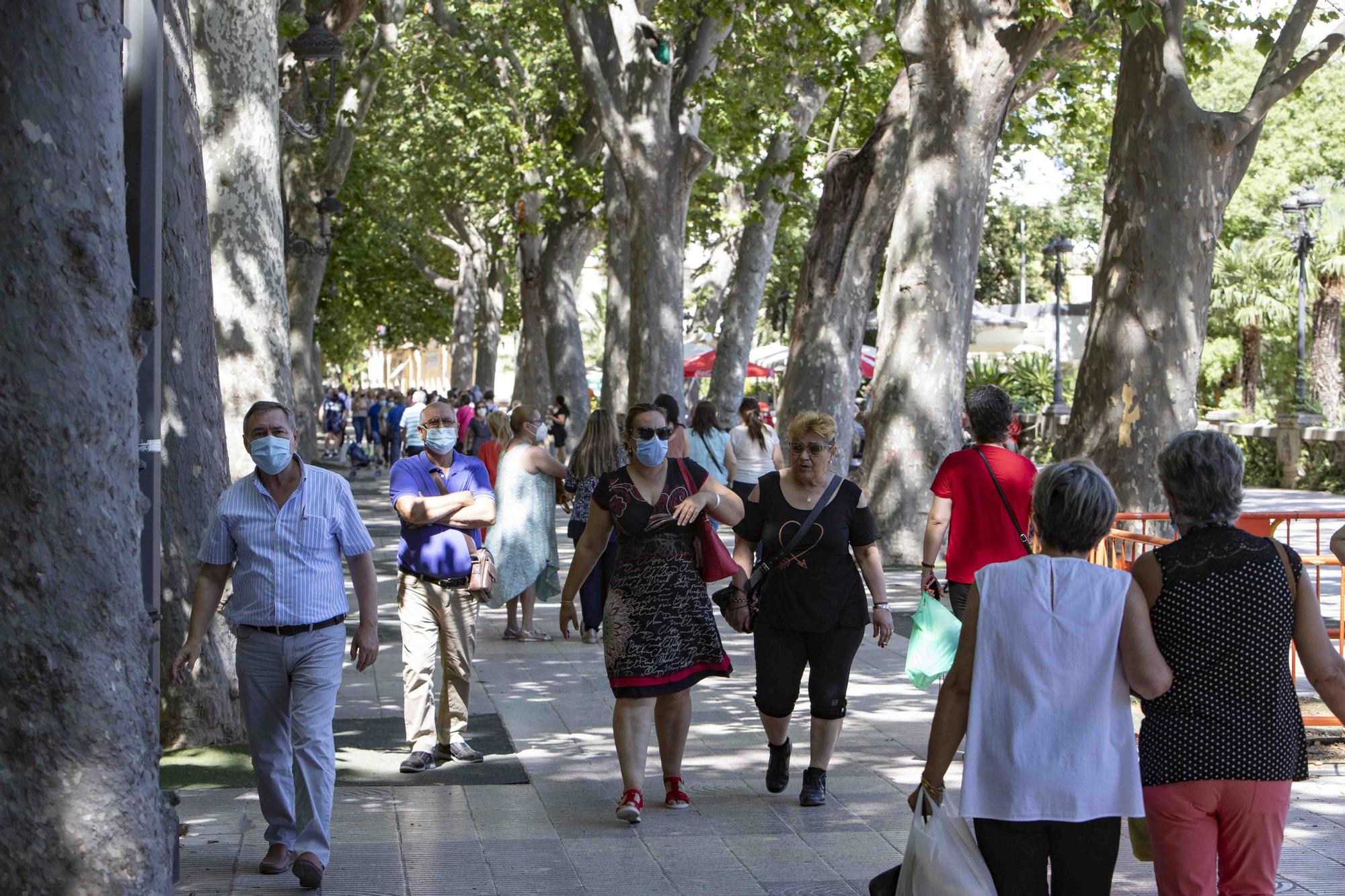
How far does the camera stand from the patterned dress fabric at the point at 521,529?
1126 centimetres

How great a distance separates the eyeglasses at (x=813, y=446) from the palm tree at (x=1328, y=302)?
102 ft

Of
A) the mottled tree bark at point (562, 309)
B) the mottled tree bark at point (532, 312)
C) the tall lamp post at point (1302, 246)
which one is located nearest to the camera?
the tall lamp post at point (1302, 246)

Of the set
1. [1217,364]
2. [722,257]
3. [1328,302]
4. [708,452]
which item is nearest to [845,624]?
[708,452]

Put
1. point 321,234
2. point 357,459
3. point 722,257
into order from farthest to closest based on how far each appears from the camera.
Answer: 1. point 722,257
2. point 357,459
3. point 321,234

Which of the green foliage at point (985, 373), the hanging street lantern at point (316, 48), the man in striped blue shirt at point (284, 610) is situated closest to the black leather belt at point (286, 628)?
the man in striped blue shirt at point (284, 610)

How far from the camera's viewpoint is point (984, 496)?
7426mm

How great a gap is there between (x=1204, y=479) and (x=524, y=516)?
7.56 metres

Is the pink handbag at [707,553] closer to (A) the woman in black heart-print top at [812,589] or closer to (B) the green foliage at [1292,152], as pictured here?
(A) the woman in black heart-print top at [812,589]

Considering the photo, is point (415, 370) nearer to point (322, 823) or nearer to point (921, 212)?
point (921, 212)

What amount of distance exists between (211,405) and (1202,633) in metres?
5.52

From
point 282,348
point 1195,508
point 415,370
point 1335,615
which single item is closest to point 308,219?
point 282,348

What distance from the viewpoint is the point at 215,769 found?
7590 millimetres

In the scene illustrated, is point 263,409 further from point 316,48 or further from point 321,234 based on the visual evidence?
point 321,234

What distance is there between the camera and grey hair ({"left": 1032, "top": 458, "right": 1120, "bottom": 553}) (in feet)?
13.4
